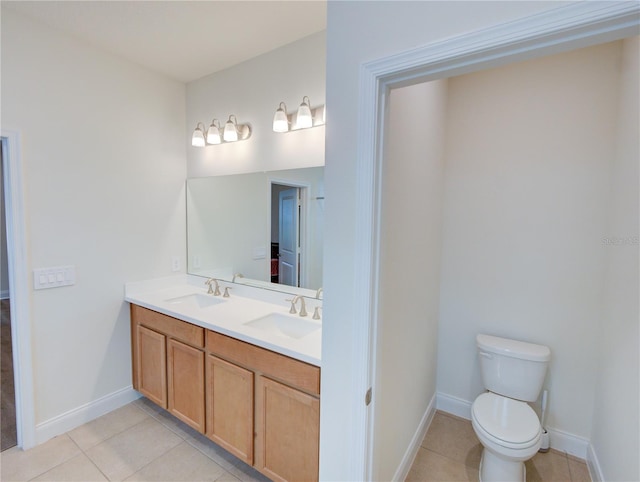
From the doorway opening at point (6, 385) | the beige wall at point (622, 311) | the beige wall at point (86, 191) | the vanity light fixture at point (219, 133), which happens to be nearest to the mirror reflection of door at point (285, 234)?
the vanity light fixture at point (219, 133)

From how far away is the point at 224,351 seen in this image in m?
1.75

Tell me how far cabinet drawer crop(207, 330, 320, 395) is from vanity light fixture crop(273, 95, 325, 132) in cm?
134

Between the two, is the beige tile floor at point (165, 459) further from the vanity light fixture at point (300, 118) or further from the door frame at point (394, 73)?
the vanity light fixture at point (300, 118)

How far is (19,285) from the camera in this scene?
1.84 meters

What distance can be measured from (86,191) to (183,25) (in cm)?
125

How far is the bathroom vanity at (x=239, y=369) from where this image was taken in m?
1.47

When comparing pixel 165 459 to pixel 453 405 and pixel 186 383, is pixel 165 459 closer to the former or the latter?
pixel 186 383

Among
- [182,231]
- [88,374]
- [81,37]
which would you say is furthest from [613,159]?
[88,374]

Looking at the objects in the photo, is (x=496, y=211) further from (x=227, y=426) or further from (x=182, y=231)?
(x=182, y=231)

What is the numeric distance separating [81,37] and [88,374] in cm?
227

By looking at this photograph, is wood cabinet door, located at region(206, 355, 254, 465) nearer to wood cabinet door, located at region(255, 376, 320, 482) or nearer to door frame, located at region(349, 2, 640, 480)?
wood cabinet door, located at region(255, 376, 320, 482)

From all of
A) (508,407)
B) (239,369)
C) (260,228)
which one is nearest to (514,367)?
(508,407)

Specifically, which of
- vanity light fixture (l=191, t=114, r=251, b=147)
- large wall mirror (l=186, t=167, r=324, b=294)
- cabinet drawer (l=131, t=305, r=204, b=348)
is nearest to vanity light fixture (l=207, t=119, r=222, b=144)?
vanity light fixture (l=191, t=114, r=251, b=147)

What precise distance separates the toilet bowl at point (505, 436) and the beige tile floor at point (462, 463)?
0.11m
